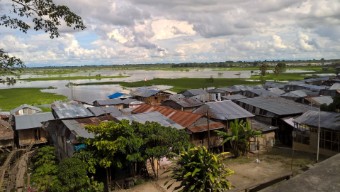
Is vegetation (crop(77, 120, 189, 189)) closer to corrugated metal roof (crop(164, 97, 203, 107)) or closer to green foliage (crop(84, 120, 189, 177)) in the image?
green foliage (crop(84, 120, 189, 177))

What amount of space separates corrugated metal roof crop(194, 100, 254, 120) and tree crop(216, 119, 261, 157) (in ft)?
2.49

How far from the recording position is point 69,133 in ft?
71.1

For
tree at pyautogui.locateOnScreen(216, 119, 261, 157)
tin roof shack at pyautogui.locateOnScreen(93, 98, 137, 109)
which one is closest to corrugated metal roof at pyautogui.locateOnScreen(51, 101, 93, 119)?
tree at pyautogui.locateOnScreen(216, 119, 261, 157)

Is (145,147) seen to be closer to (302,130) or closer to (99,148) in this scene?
(99,148)

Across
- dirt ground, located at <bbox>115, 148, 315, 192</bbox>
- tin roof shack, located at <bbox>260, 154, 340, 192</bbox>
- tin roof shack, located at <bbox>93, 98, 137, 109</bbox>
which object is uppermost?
tin roof shack, located at <bbox>260, 154, 340, 192</bbox>

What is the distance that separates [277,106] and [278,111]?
1959 millimetres

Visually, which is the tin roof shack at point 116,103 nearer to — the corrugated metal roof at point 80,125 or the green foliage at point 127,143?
the corrugated metal roof at point 80,125

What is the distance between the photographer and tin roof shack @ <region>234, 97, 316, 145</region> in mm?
29781

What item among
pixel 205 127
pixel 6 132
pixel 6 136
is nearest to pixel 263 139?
pixel 205 127

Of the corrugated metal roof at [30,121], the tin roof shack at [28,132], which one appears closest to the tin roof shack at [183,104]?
the corrugated metal roof at [30,121]

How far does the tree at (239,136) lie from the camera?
80.1 ft

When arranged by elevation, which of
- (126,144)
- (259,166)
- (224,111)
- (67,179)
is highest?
(224,111)

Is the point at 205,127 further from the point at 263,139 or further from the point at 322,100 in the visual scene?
the point at 322,100

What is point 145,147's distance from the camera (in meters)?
18.5
